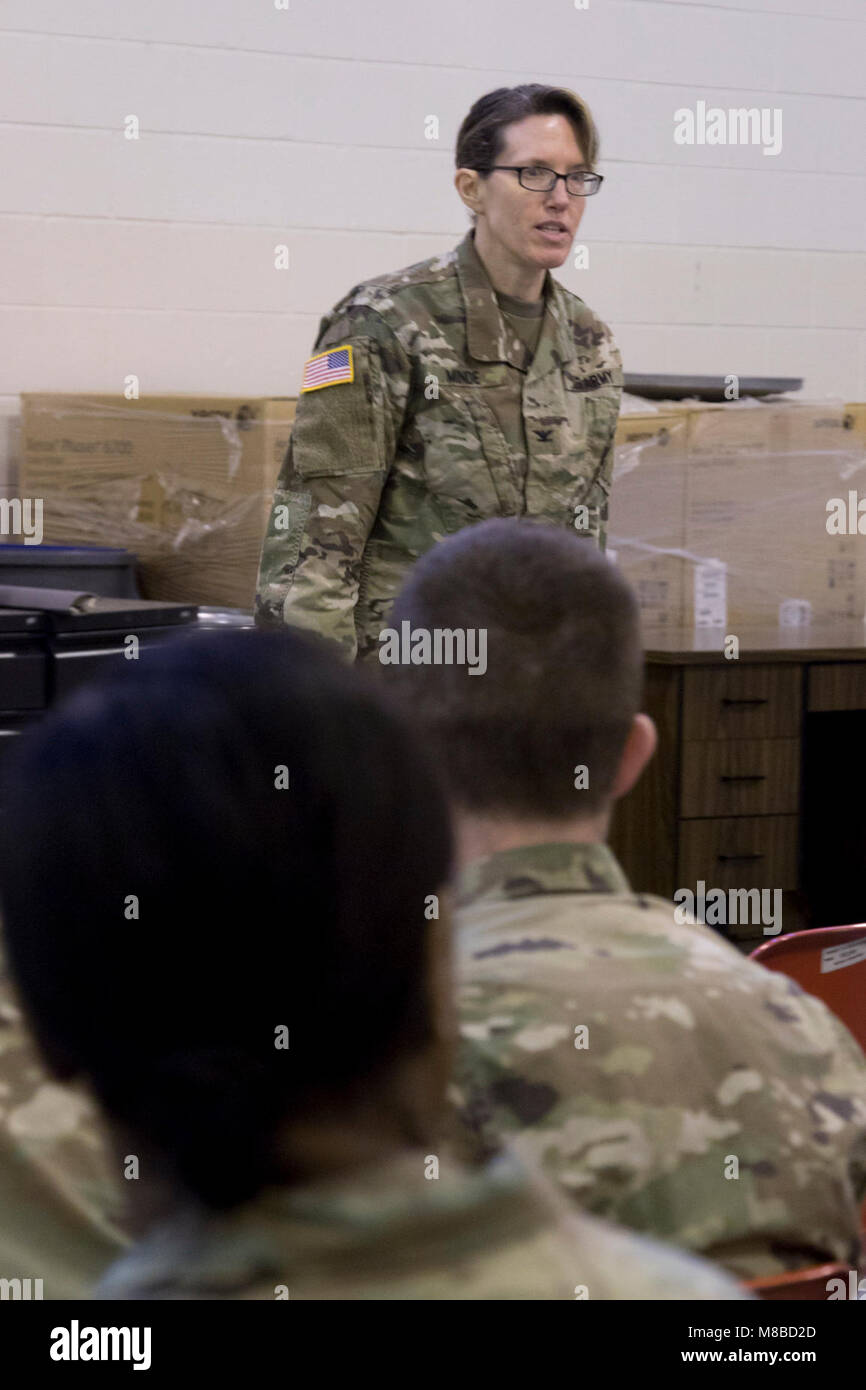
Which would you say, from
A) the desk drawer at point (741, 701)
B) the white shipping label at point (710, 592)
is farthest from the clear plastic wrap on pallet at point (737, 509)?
the desk drawer at point (741, 701)

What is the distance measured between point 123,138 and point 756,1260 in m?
3.17

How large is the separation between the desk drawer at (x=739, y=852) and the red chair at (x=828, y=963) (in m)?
1.80

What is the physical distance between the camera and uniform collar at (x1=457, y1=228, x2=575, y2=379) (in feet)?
7.06

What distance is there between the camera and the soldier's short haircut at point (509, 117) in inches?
86.1

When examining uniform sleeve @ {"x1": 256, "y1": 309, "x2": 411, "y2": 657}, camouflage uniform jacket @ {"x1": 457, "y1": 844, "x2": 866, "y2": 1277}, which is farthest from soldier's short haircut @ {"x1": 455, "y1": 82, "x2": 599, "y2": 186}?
camouflage uniform jacket @ {"x1": 457, "y1": 844, "x2": 866, "y2": 1277}

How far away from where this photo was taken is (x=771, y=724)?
3074mm

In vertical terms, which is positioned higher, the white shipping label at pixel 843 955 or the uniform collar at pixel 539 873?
the uniform collar at pixel 539 873

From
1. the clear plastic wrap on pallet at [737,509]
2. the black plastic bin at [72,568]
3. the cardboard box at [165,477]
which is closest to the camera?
the black plastic bin at [72,568]

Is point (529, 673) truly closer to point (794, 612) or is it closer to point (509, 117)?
point (509, 117)

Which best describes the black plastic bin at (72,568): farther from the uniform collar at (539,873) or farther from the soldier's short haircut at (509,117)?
the uniform collar at (539,873)

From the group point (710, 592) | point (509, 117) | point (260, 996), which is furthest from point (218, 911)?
point (710, 592)

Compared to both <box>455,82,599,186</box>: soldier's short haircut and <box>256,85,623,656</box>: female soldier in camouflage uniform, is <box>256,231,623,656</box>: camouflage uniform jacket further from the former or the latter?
<box>455,82,599,186</box>: soldier's short haircut

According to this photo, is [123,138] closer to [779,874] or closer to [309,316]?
[309,316]

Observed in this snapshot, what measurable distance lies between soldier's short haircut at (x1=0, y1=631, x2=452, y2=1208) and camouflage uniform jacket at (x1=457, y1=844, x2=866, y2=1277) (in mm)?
266
